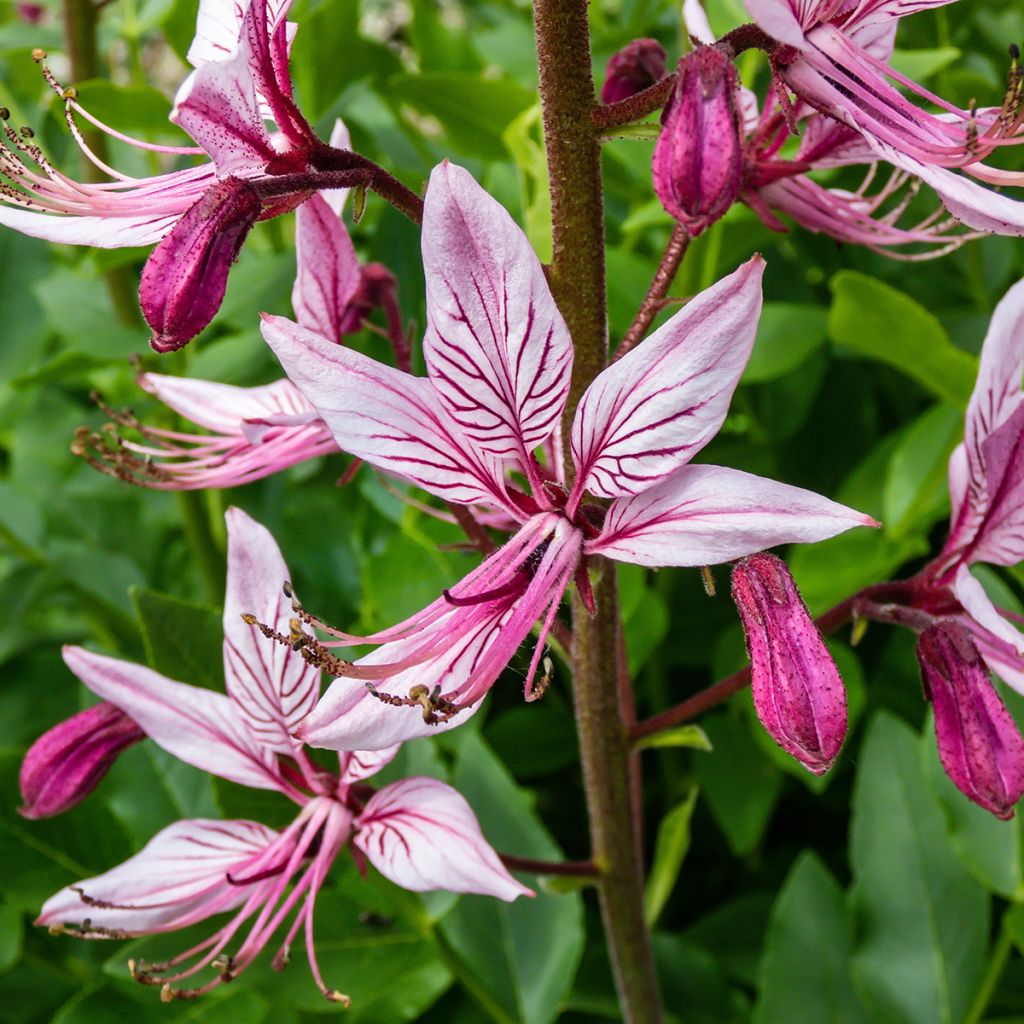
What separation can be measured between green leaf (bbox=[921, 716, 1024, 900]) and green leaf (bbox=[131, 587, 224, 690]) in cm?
75

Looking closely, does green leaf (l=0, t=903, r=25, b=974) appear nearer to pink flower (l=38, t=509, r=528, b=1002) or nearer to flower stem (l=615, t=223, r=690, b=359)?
pink flower (l=38, t=509, r=528, b=1002)

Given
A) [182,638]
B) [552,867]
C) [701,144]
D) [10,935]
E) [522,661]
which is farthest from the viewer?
[10,935]

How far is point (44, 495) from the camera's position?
204cm

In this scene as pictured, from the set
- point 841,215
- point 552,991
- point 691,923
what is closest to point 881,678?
point 691,923

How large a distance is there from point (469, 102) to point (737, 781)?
0.94 metres

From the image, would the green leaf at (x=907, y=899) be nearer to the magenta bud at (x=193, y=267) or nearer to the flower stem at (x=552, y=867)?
the flower stem at (x=552, y=867)

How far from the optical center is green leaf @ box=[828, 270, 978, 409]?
A: 1.30m

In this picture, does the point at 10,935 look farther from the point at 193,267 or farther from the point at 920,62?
the point at 920,62

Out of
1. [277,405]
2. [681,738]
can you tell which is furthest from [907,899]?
[277,405]

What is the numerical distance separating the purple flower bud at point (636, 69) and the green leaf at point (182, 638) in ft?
2.03

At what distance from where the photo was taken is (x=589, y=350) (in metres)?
0.94

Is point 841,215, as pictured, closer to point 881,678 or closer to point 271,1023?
point 881,678

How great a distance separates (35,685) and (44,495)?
34 cm

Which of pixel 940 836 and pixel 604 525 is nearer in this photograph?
pixel 604 525
